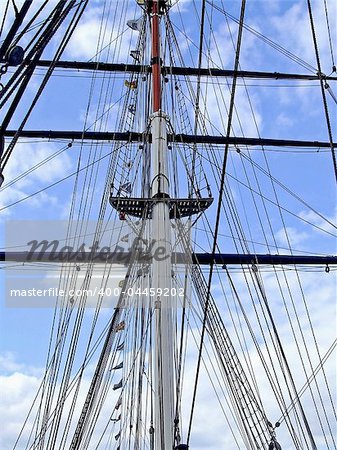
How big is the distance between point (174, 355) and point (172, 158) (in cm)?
436

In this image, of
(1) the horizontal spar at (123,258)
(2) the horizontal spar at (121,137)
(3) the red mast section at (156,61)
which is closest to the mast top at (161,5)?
(3) the red mast section at (156,61)

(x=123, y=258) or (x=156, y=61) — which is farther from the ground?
(x=156, y=61)

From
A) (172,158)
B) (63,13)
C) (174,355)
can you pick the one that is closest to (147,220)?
(172,158)

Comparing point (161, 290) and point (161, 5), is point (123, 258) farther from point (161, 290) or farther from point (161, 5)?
point (161, 5)

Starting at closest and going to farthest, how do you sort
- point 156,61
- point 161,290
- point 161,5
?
point 161,290 → point 156,61 → point 161,5

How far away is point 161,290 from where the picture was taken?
6.85m

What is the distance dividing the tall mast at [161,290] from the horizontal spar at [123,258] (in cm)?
230

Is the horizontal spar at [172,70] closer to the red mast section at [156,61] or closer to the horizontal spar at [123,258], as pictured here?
the red mast section at [156,61]

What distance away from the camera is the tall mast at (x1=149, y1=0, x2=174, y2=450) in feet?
19.9

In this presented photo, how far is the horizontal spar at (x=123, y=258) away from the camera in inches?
408

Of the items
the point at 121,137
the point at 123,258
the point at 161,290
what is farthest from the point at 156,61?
the point at 161,290

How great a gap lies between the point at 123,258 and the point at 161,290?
3.49 meters

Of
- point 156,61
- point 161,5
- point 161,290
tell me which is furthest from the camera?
point 161,5

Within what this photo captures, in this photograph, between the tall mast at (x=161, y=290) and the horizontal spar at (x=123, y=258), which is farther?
the horizontal spar at (x=123, y=258)
